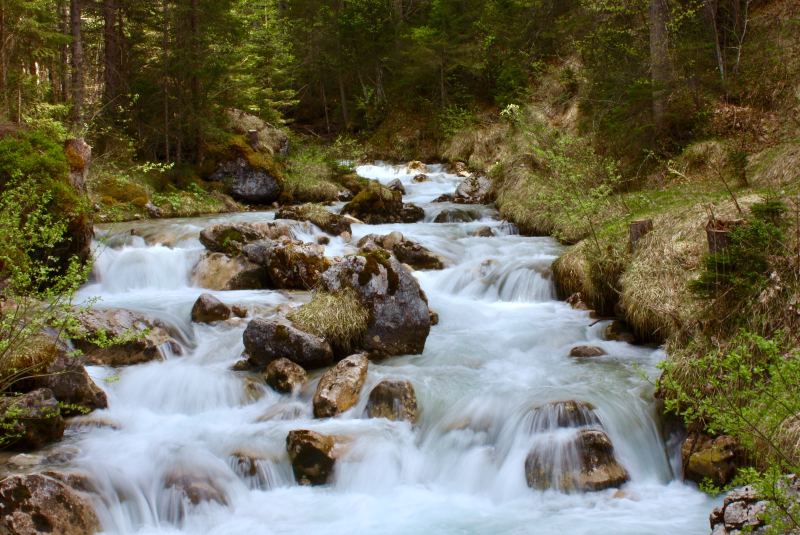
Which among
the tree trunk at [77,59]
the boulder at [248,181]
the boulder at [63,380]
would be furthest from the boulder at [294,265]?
the boulder at [248,181]

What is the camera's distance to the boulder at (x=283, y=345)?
27.9 feet

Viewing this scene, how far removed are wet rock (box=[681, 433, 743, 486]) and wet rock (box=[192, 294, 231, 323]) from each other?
6.97 metres

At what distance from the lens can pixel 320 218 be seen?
619 inches

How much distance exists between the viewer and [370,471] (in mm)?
6574

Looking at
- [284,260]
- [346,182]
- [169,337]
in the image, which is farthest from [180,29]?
[169,337]

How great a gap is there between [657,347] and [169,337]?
700 centimetres

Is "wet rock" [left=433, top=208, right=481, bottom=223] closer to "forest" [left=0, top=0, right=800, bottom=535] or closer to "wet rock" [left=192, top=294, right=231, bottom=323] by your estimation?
"forest" [left=0, top=0, right=800, bottom=535]

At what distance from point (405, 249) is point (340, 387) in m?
6.54

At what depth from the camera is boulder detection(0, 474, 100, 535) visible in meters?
5.04

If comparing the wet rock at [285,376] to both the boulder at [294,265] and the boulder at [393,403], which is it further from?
the boulder at [294,265]

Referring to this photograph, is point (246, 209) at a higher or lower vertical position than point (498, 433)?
higher

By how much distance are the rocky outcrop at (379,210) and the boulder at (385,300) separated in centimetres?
840

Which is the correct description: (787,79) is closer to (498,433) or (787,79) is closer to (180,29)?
(498,433)

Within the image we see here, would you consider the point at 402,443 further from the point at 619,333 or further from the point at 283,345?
the point at 619,333
